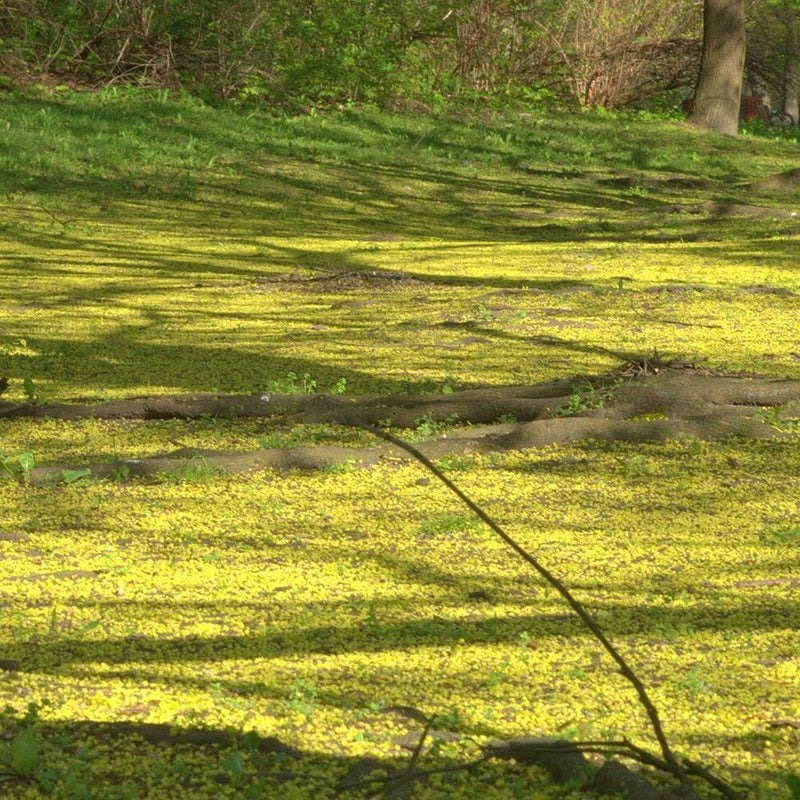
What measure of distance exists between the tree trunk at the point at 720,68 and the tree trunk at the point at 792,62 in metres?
8.13

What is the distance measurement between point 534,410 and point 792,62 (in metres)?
29.9

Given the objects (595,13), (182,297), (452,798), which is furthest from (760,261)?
(595,13)

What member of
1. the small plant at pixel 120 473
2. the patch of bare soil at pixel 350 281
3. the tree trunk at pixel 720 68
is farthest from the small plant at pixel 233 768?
the tree trunk at pixel 720 68

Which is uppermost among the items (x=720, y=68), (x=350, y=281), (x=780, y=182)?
(x=720, y=68)

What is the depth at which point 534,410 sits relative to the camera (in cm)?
584

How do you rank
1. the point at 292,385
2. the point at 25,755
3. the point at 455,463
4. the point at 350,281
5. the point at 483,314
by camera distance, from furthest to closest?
the point at 350,281
the point at 483,314
the point at 292,385
the point at 455,463
the point at 25,755

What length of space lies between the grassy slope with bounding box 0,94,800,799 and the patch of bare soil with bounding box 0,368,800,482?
0.14m

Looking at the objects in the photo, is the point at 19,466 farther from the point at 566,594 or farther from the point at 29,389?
the point at 566,594

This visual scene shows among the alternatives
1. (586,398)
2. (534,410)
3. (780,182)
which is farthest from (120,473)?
(780,182)

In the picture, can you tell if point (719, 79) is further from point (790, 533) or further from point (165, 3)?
point (790, 533)

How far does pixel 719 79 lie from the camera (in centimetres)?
2133

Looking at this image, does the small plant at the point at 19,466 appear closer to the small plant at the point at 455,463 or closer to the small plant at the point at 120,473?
the small plant at the point at 120,473

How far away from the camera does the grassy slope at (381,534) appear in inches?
117

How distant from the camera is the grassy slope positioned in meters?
2.96
